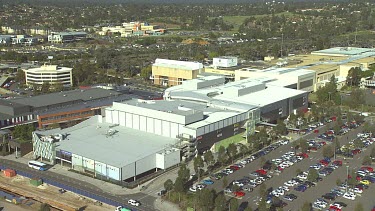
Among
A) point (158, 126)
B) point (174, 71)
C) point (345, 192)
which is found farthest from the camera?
point (174, 71)

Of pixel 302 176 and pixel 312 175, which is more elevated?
pixel 312 175

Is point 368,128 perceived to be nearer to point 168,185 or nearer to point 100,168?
point 168,185

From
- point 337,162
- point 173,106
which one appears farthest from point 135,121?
point 337,162

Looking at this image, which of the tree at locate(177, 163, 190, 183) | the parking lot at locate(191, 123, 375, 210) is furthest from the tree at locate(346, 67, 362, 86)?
the tree at locate(177, 163, 190, 183)

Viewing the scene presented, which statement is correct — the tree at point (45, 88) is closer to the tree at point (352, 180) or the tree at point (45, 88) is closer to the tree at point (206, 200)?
the tree at point (206, 200)

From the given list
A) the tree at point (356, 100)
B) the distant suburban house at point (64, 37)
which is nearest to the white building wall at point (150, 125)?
the tree at point (356, 100)

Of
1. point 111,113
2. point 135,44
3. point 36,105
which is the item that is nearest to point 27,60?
point 135,44
